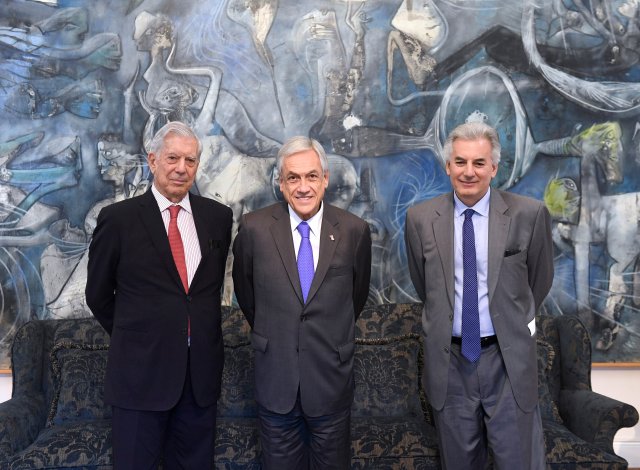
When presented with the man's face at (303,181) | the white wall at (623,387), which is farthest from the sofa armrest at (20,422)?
the white wall at (623,387)

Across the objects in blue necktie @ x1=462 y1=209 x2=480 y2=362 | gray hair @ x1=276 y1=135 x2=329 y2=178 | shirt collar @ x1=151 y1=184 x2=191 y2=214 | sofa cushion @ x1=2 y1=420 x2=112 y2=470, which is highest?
gray hair @ x1=276 y1=135 x2=329 y2=178

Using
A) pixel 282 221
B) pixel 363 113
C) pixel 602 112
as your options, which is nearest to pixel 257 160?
pixel 363 113

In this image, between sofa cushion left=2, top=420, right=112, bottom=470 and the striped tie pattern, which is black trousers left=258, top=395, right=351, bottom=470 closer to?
the striped tie pattern

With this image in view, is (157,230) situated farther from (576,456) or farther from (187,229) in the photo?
(576,456)

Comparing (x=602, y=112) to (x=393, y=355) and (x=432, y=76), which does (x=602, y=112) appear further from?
(x=393, y=355)

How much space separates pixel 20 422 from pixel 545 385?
272cm

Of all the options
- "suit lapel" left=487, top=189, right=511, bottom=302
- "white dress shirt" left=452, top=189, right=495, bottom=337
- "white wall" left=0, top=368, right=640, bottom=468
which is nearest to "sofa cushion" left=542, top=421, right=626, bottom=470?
"white wall" left=0, top=368, right=640, bottom=468

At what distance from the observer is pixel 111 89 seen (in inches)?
145

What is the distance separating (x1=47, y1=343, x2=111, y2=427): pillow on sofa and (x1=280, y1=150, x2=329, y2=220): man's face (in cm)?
163

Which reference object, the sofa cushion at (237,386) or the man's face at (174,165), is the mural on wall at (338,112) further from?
the man's face at (174,165)

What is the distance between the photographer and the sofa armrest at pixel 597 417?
309 centimetres

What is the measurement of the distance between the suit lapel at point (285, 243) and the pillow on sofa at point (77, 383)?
1.48 metres

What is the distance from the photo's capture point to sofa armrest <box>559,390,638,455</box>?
3.09 m

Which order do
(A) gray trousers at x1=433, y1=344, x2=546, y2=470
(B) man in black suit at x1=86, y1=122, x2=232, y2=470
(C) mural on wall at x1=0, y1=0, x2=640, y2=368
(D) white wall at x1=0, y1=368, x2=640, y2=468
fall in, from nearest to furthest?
(A) gray trousers at x1=433, y1=344, x2=546, y2=470, (B) man in black suit at x1=86, y1=122, x2=232, y2=470, (C) mural on wall at x1=0, y1=0, x2=640, y2=368, (D) white wall at x1=0, y1=368, x2=640, y2=468
